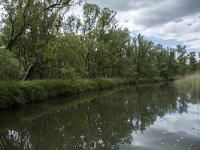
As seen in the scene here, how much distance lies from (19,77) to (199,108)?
1836 centimetres

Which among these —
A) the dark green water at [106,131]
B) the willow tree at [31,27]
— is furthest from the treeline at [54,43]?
the dark green water at [106,131]

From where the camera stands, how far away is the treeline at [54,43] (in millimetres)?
24562

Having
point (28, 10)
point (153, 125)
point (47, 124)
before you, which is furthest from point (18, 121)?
point (28, 10)

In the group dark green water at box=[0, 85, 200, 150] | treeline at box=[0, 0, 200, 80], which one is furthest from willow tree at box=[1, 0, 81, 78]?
dark green water at box=[0, 85, 200, 150]

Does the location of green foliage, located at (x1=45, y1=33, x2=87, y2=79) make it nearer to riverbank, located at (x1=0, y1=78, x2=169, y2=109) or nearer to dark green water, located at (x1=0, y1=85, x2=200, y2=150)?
riverbank, located at (x1=0, y1=78, x2=169, y2=109)

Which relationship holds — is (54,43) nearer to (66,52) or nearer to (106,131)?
(66,52)

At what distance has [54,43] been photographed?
2748 centimetres

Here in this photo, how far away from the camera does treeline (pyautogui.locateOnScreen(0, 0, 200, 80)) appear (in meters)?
24.6

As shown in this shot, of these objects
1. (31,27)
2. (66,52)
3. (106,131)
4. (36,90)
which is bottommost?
(106,131)

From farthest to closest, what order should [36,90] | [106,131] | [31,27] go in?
[31,27]
[36,90]
[106,131]

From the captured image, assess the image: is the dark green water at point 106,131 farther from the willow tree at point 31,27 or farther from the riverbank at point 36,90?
the willow tree at point 31,27

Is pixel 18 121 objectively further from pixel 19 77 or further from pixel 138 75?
pixel 138 75

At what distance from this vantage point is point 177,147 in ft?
25.7

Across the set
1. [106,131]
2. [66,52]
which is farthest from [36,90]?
[106,131]
